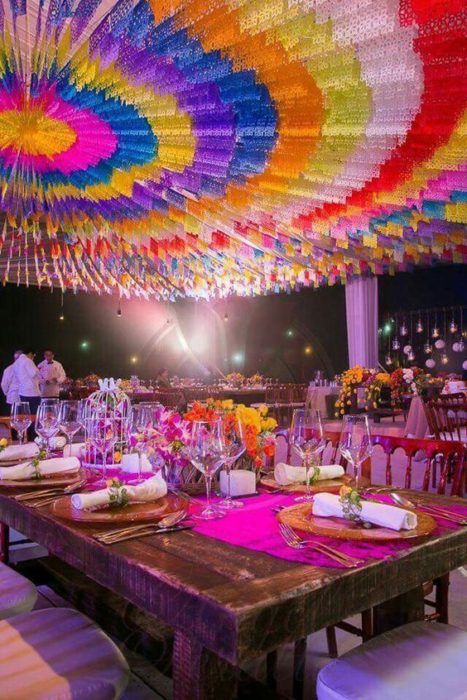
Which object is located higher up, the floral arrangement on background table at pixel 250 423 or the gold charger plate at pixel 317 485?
the floral arrangement on background table at pixel 250 423

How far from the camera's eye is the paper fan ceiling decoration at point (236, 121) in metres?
1.76

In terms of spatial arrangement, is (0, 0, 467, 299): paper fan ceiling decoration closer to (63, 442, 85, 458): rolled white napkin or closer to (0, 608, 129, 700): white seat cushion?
(63, 442, 85, 458): rolled white napkin

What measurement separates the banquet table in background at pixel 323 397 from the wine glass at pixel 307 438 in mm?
9655

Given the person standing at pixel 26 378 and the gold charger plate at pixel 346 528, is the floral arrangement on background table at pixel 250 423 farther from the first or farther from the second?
the person standing at pixel 26 378

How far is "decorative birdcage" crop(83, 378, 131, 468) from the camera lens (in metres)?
2.10

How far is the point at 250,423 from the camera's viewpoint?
1876 millimetres

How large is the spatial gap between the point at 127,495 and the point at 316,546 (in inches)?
23.7

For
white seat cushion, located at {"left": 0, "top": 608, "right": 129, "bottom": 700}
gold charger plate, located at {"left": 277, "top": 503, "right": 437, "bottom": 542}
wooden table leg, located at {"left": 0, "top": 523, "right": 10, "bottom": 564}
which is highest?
gold charger plate, located at {"left": 277, "top": 503, "right": 437, "bottom": 542}

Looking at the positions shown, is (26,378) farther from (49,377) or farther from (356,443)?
(356,443)

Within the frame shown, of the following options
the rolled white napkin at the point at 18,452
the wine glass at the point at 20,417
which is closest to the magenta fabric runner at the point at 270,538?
the rolled white napkin at the point at 18,452

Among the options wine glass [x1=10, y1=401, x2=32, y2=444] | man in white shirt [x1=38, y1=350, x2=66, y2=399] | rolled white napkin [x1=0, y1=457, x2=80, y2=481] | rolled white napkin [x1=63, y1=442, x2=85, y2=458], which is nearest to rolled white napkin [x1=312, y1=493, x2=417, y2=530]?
rolled white napkin [x1=0, y1=457, x2=80, y2=481]

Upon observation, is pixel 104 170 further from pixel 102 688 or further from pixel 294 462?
pixel 102 688

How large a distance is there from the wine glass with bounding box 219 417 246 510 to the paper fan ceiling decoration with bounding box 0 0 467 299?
1.22 meters

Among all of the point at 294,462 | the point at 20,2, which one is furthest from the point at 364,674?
the point at 20,2
